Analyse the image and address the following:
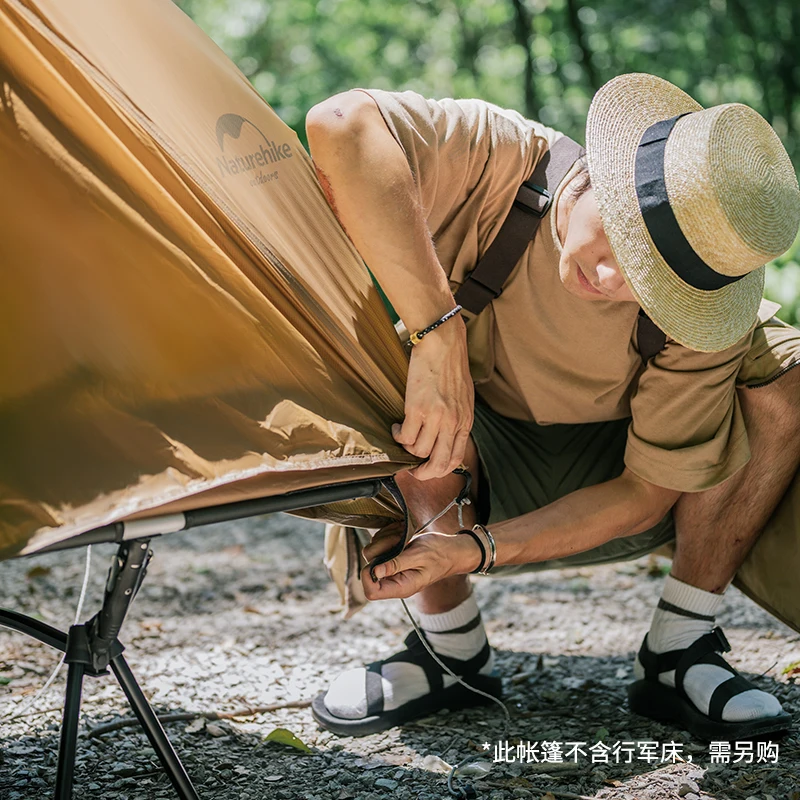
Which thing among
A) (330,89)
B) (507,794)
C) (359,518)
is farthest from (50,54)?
(330,89)

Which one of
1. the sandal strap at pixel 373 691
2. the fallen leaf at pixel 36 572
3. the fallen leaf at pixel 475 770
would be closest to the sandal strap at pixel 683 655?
the fallen leaf at pixel 475 770

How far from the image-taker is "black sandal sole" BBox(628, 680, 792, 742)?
2057mm

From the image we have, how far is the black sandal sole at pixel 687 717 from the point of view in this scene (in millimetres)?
2057

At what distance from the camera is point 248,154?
1.68 metres

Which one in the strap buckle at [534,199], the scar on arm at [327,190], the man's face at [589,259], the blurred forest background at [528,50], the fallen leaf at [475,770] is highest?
the blurred forest background at [528,50]

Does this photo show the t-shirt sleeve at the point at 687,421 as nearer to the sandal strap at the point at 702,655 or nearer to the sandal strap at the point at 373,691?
the sandal strap at the point at 702,655

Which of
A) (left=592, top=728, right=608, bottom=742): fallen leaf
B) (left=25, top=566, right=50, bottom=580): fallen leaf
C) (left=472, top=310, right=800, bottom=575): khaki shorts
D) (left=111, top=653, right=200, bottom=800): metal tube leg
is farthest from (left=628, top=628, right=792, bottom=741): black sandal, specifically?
(left=25, top=566, right=50, bottom=580): fallen leaf

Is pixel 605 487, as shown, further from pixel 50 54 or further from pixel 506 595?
pixel 50 54

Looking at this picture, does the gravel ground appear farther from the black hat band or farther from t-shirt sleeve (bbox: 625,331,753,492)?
the black hat band

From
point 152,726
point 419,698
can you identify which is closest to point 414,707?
point 419,698

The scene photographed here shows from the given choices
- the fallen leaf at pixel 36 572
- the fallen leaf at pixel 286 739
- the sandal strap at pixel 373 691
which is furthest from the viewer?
the fallen leaf at pixel 36 572

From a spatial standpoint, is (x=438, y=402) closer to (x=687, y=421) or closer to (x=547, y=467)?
(x=687, y=421)

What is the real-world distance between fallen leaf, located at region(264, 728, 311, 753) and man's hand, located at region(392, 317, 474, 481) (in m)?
0.70

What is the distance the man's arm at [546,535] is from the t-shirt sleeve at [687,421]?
82 mm
